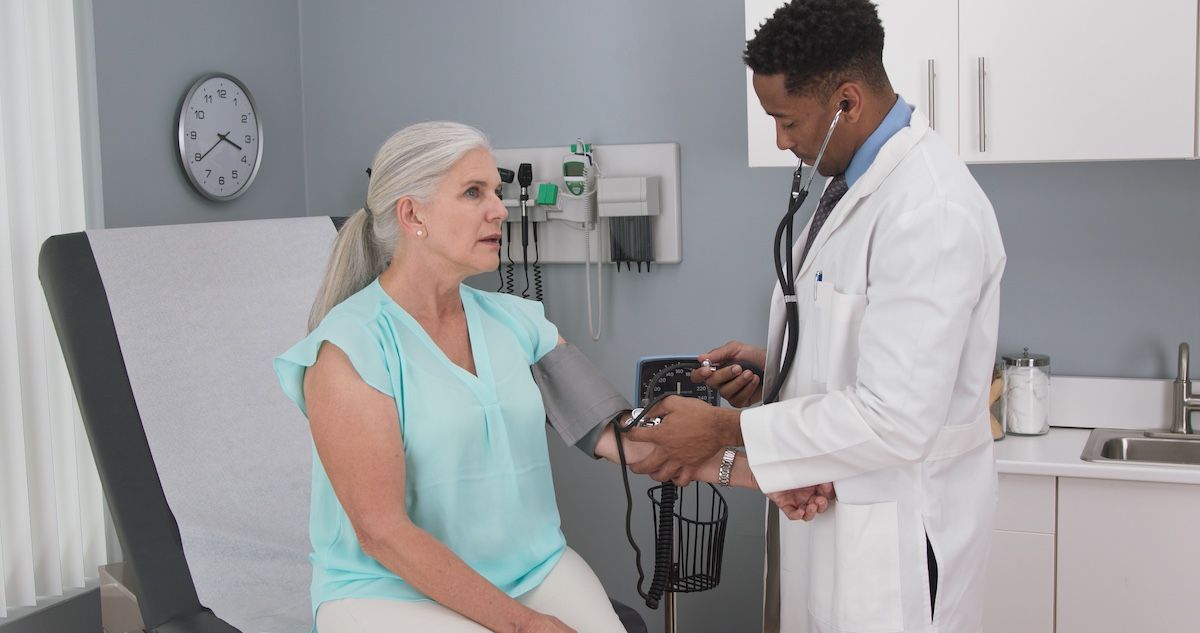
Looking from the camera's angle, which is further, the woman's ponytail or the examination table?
the examination table

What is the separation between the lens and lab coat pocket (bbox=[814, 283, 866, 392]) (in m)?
1.49

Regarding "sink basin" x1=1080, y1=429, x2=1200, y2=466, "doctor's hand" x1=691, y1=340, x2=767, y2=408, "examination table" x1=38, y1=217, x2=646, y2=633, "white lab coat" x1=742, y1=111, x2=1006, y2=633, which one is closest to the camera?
"white lab coat" x1=742, y1=111, x2=1006, y2=633

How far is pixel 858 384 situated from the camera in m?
1.45

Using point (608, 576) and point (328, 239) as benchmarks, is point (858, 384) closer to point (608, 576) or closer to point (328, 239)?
point (328, 239)

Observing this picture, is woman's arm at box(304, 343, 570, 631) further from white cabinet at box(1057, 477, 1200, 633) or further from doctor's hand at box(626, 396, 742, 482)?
white cabinet at box(1057, 477, 1200, 633)

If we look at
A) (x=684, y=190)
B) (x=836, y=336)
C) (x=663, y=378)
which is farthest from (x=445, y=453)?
(x=684, y=190)

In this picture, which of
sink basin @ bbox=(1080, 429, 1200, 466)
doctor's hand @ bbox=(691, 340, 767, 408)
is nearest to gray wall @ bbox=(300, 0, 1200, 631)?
sink basin @ bbox=(1080, 429, 1200, 466)

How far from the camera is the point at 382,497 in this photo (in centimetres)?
140

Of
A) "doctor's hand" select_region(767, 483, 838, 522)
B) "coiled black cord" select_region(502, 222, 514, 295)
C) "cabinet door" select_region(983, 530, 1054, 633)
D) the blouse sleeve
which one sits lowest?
"cabinet door" select_region(983, 530, 1054, 633)

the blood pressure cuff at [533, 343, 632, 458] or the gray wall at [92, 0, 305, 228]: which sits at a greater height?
the gray wall at [92, 0, 305, 228]

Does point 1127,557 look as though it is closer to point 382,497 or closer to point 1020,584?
point 1020,584

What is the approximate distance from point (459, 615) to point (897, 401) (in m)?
0.66

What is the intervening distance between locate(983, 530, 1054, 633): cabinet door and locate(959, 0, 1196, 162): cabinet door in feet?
2.54

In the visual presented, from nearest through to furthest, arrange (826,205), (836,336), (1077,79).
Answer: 1. (836,336)
2. (826,205)
3. (1077,79)
